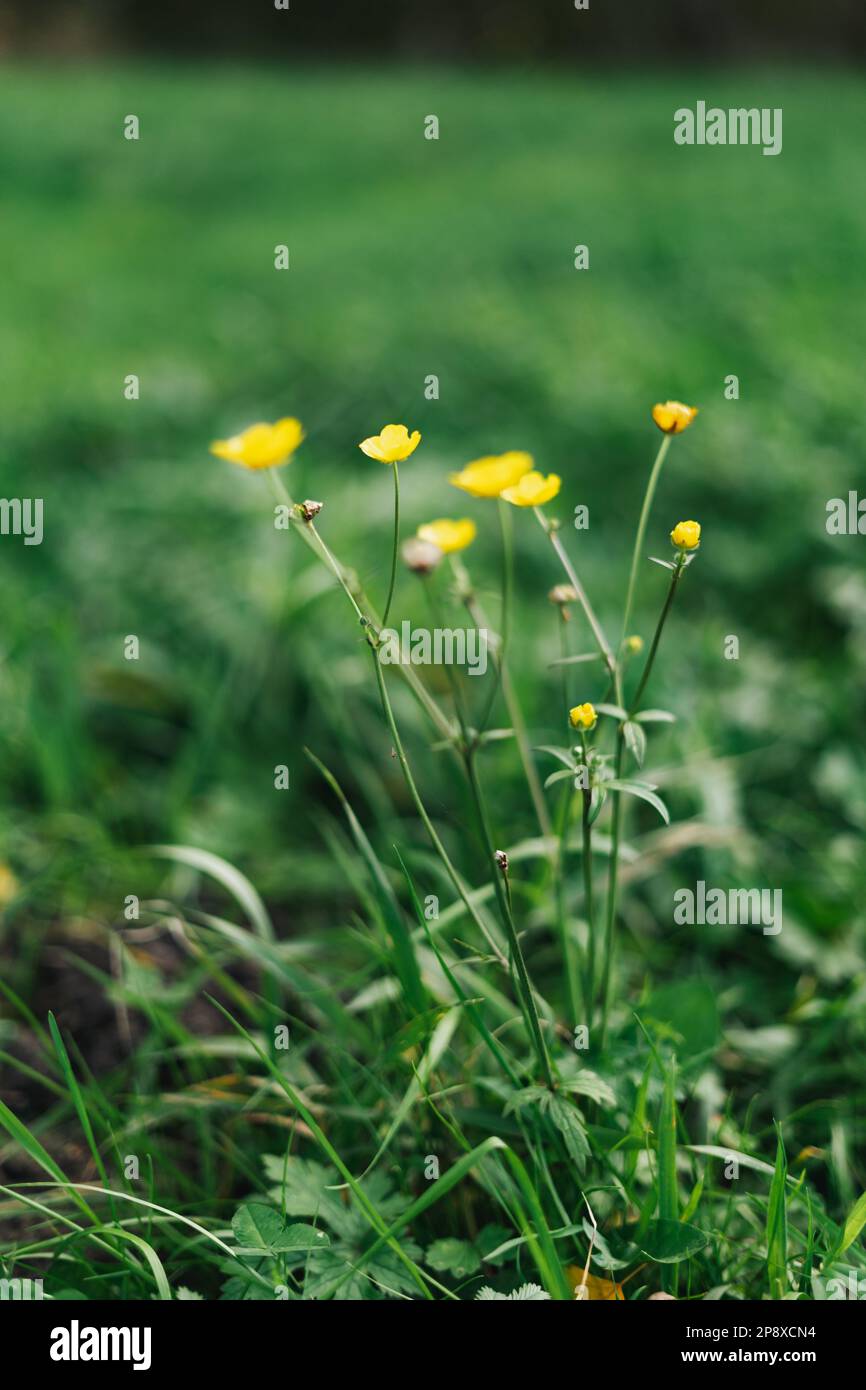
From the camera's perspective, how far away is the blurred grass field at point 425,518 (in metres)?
1.72

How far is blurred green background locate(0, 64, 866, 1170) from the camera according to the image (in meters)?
1.82

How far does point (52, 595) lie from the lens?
8.03 ft

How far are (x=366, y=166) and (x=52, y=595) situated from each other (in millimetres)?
5727

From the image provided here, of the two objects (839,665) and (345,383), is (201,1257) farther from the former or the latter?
(345,383)

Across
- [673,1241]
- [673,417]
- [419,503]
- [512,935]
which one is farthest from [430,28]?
[673,1241]

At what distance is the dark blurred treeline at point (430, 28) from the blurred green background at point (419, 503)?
7789 mm

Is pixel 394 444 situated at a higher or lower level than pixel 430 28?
lower

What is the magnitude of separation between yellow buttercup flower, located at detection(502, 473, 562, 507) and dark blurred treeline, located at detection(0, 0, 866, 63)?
13.7 metres

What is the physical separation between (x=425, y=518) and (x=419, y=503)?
0.05 meters

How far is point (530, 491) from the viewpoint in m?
1.13

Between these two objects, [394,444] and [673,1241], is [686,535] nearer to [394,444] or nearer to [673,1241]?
[394,444]

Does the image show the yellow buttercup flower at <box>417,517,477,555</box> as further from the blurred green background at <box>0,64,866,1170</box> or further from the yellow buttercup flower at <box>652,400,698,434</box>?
the blurred green background at <box>0,64,866,1170</box>

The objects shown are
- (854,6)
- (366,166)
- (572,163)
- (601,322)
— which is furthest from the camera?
(854,6)

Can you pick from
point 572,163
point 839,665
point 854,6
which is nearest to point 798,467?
point 839,665
